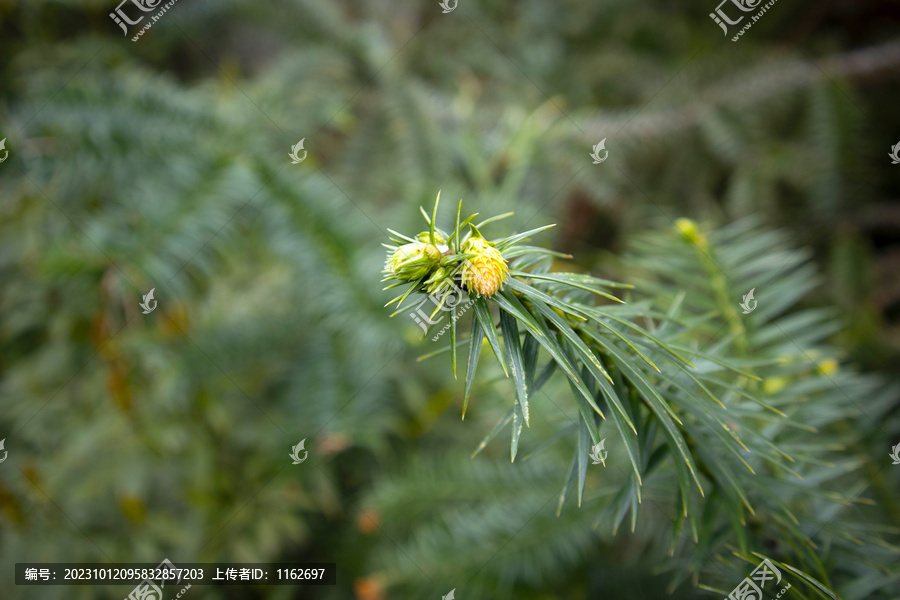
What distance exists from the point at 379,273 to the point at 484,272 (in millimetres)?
463

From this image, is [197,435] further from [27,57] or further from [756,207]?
[756,207]

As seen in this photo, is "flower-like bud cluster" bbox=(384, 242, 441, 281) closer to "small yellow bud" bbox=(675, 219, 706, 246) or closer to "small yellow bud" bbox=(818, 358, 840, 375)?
"small yellow bud" bbox=(675, 219, 706, 246)

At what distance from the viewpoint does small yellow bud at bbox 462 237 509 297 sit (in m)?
0.25

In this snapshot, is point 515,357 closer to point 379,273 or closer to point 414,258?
point 414,258

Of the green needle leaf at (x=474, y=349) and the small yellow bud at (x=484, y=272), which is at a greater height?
the small yellow bud at (x=484, y=272)

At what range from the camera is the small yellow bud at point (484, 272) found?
9.9 inches

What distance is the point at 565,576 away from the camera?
2.31 ft

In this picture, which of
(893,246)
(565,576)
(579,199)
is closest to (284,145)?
(579,199)

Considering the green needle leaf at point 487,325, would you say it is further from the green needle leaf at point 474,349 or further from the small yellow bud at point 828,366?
the small yellow bud at point 828,366

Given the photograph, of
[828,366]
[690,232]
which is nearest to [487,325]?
[690,232]

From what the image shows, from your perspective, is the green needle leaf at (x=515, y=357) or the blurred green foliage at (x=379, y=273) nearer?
the green needle leaf at (x=515, y=357)

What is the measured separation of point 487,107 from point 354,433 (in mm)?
986

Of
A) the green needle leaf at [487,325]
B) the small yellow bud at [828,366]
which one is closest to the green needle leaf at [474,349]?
the green needle leaf at [487,325]

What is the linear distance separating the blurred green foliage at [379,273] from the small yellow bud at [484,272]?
0.28m
